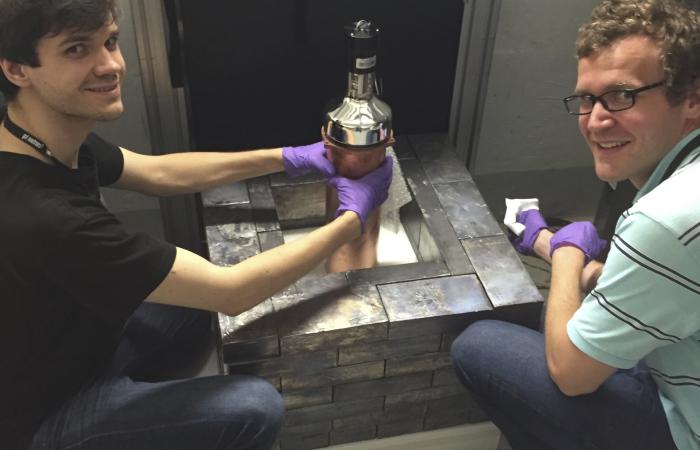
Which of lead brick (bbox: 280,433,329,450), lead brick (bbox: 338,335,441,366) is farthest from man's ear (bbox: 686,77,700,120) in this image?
lead brick (bbox: 280,433,329,450)

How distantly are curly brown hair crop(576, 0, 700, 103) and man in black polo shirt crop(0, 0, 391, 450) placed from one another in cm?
56

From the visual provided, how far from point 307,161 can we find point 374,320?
403 mm

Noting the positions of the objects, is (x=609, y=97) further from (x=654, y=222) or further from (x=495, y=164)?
(x=495, y=164)

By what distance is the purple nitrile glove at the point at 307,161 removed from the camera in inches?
62.4

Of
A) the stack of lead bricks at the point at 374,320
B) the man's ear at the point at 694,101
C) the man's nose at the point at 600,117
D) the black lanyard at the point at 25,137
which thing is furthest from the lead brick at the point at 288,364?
the man's ear at the point at 694,101

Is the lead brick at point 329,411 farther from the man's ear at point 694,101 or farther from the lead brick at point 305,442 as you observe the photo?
the man's ear at point 694,101

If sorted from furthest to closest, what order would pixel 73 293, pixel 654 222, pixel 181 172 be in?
pixel 181 172 < pixel 73 293 < pixel 654 222

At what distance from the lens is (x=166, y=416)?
125 cm

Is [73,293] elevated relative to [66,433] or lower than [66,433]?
elevated

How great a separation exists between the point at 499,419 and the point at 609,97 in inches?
25.3

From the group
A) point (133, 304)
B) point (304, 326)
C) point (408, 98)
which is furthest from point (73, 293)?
point (408, 98)

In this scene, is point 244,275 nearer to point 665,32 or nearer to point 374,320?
point 374,320

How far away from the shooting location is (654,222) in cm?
100

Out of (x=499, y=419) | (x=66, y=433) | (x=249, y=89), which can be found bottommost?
(x=499, y=419)
